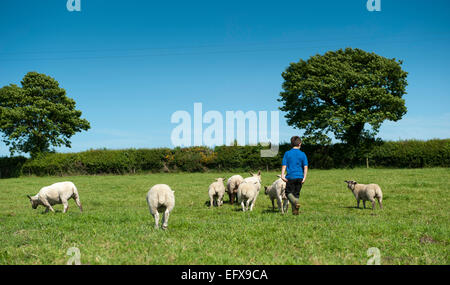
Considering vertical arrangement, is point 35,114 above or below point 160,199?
above

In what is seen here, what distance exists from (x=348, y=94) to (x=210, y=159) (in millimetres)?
19124

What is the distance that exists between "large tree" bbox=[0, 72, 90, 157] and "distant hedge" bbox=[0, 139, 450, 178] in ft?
9.77

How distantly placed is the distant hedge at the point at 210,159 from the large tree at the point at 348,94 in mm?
2252

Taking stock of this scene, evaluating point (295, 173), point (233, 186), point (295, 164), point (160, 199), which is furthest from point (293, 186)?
point (233, 186)

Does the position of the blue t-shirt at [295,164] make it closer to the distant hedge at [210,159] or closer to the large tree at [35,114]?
the distant hedge at [210,159]

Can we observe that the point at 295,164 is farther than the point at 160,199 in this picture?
Yes

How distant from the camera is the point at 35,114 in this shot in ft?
151

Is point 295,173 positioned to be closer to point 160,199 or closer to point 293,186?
point 293,186

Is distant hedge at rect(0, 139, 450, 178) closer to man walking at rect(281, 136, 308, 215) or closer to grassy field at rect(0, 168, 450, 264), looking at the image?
grassy field at rect(0, 168, 450, 264)

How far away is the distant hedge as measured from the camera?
36719 millimetres

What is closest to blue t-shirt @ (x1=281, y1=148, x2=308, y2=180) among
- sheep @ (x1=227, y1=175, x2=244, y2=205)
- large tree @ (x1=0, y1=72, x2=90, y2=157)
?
sheep @ (x1=227, y1=175, x2=244, y2=205)

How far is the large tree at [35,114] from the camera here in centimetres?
4538
